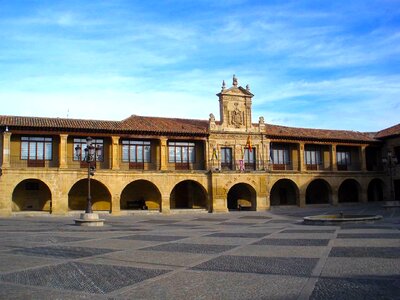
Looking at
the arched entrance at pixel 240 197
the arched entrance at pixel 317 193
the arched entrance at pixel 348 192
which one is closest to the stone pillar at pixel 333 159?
the arched entrance at pixel 317 193

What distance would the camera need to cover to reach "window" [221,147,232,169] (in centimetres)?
3819

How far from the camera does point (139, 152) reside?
36219 millimetres

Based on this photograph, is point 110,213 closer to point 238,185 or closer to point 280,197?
point 238,185

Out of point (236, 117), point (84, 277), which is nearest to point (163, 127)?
point (236, 117)

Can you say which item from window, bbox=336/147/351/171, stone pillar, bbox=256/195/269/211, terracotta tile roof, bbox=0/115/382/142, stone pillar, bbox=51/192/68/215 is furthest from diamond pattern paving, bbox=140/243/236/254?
window, bbox=336/147/351/171

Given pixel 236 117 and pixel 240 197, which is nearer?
pixel 236 117

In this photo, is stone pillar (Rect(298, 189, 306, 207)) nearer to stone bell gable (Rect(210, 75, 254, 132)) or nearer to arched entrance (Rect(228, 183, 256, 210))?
arched entrance (Rect(228, 183, 256, 210))

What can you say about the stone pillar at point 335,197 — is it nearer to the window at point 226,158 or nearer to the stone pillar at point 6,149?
the window at point 226,158

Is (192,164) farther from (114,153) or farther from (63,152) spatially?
(63,152)

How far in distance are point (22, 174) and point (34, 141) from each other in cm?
303

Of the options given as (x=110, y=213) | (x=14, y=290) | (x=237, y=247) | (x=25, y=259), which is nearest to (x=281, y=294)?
(x=14, y=290)

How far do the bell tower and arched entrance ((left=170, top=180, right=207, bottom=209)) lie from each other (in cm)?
613

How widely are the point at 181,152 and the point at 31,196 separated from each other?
41.8 ft

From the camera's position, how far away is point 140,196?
37.6m
